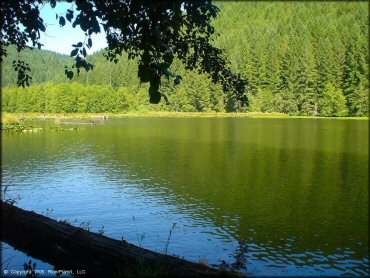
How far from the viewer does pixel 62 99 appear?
6191 inches

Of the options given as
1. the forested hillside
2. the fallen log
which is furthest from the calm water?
the forested hillside

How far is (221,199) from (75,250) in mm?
19222

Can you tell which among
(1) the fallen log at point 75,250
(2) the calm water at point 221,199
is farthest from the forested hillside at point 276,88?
(1) the fallen log at point 75,250

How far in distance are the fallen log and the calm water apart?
4926 mm

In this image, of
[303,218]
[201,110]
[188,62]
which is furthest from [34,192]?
[201,110]

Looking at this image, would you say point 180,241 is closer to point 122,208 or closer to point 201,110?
point 122,208

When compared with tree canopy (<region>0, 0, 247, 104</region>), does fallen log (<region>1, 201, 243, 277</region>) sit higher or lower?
lower

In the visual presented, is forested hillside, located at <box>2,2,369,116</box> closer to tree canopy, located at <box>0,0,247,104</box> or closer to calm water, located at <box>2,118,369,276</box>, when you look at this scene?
calm water, located at <box>2,118,369,276</box>

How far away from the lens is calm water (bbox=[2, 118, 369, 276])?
16.2m

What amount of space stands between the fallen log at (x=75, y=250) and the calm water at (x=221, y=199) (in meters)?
4.93

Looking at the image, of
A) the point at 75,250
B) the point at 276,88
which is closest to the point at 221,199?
the point at 75,250

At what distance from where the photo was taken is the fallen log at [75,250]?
554cm

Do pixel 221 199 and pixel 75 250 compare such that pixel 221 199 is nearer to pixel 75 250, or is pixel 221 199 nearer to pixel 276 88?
pixel 75 250

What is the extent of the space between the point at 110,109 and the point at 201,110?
126 ft
